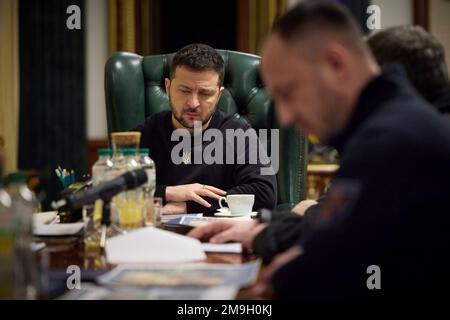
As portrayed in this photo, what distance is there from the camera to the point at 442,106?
43.3 inches

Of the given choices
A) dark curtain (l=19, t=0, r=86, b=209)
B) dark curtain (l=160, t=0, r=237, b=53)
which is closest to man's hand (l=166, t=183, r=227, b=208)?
dark curtain (l=19, t=0, r=86, b=209)

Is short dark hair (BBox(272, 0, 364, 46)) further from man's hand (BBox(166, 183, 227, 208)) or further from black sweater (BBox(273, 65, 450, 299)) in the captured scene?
man's hand (BBox(166, 183, 227, 208))

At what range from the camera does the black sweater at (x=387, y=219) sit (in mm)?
688

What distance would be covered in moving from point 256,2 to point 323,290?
3.97 meters

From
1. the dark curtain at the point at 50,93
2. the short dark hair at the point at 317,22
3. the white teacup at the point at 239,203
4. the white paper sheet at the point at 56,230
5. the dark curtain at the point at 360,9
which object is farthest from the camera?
the dark curtain at the point at 50,93

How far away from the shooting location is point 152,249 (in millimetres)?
1049

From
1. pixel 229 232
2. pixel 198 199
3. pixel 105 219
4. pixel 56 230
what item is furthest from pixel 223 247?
pixel 198 199

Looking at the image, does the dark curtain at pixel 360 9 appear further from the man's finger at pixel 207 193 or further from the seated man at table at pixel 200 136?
the man's finger at pixel 207 193

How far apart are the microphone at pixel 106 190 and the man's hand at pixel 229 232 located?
173mm

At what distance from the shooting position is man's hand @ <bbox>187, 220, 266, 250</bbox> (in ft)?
3.85

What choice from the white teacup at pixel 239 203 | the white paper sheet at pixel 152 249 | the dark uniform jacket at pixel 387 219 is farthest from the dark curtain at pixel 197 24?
the dark uniform jacket at pixel 387 219

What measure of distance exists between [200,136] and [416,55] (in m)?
1.21

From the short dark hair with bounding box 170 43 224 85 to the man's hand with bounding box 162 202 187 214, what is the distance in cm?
54
